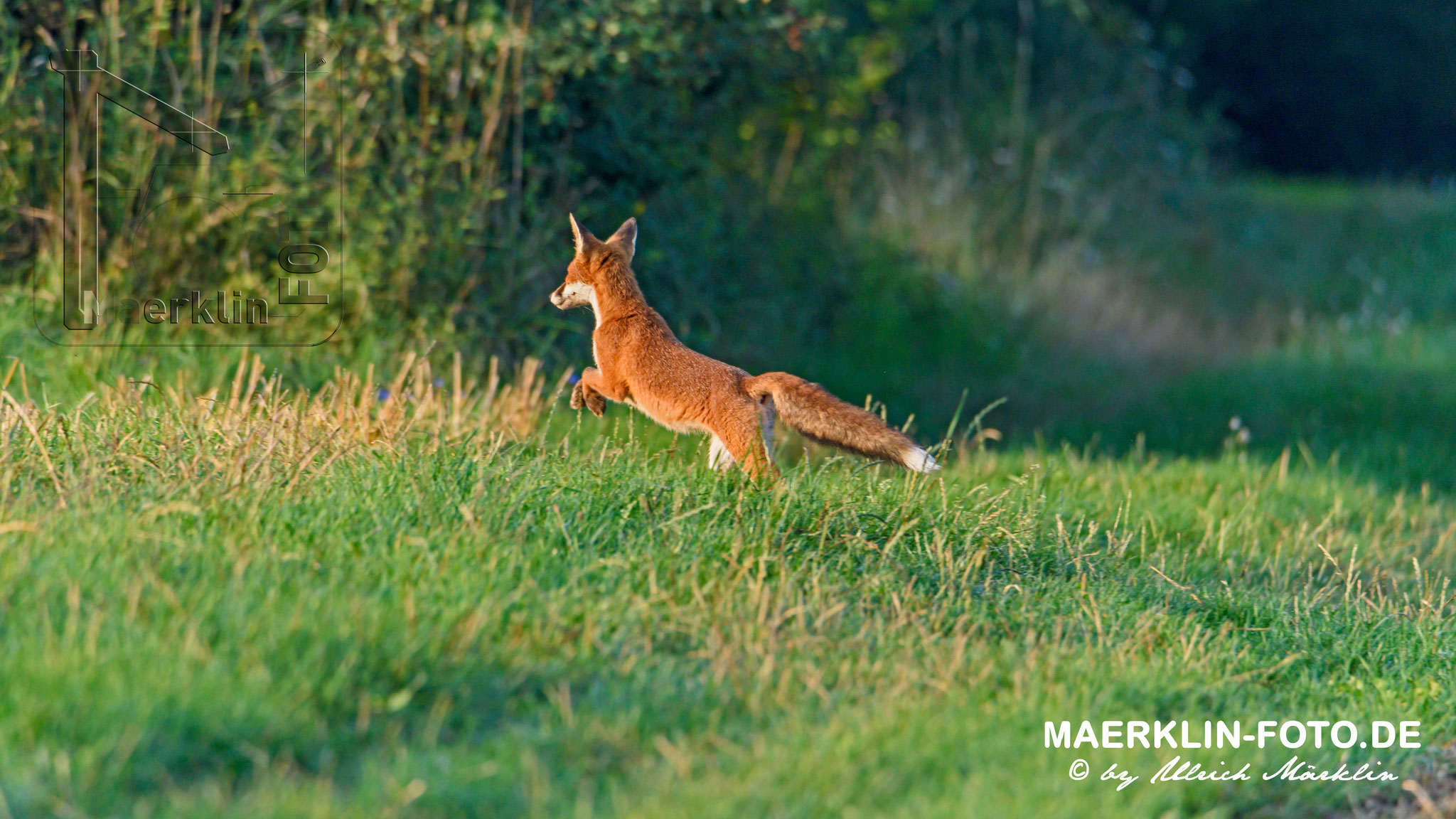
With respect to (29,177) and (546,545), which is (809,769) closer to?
(546,545)

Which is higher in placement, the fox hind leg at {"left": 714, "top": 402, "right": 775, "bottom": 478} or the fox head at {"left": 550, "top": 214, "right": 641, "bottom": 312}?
the fox head at {"left": 550, "top": 214, "right": 641, "bottom": 312}

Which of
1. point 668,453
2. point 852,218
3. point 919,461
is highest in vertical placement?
point 919,461

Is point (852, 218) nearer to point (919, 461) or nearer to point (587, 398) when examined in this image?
point (587, 398)

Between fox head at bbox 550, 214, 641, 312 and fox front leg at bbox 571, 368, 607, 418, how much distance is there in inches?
11.2

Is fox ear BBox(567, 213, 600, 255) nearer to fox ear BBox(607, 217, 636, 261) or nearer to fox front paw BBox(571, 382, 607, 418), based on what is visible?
fox ear BBox(607, 217, 636, 261)

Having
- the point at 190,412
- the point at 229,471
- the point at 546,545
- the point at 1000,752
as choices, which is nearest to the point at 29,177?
the point at 190,412

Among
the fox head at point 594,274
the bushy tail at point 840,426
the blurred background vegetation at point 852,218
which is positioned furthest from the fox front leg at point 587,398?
the blurred background vegetation at point 852,218

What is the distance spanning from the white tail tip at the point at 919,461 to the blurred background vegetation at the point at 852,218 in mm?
2369

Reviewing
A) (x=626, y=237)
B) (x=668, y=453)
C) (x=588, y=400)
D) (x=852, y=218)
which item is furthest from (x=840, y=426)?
(x=852, y=218)

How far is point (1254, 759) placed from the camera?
12.0 ft

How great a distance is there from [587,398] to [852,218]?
7.18 meters

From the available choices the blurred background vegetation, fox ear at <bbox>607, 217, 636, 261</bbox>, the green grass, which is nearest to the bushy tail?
the green grass

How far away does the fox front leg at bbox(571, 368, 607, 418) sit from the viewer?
203 inches

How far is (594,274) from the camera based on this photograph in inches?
203
